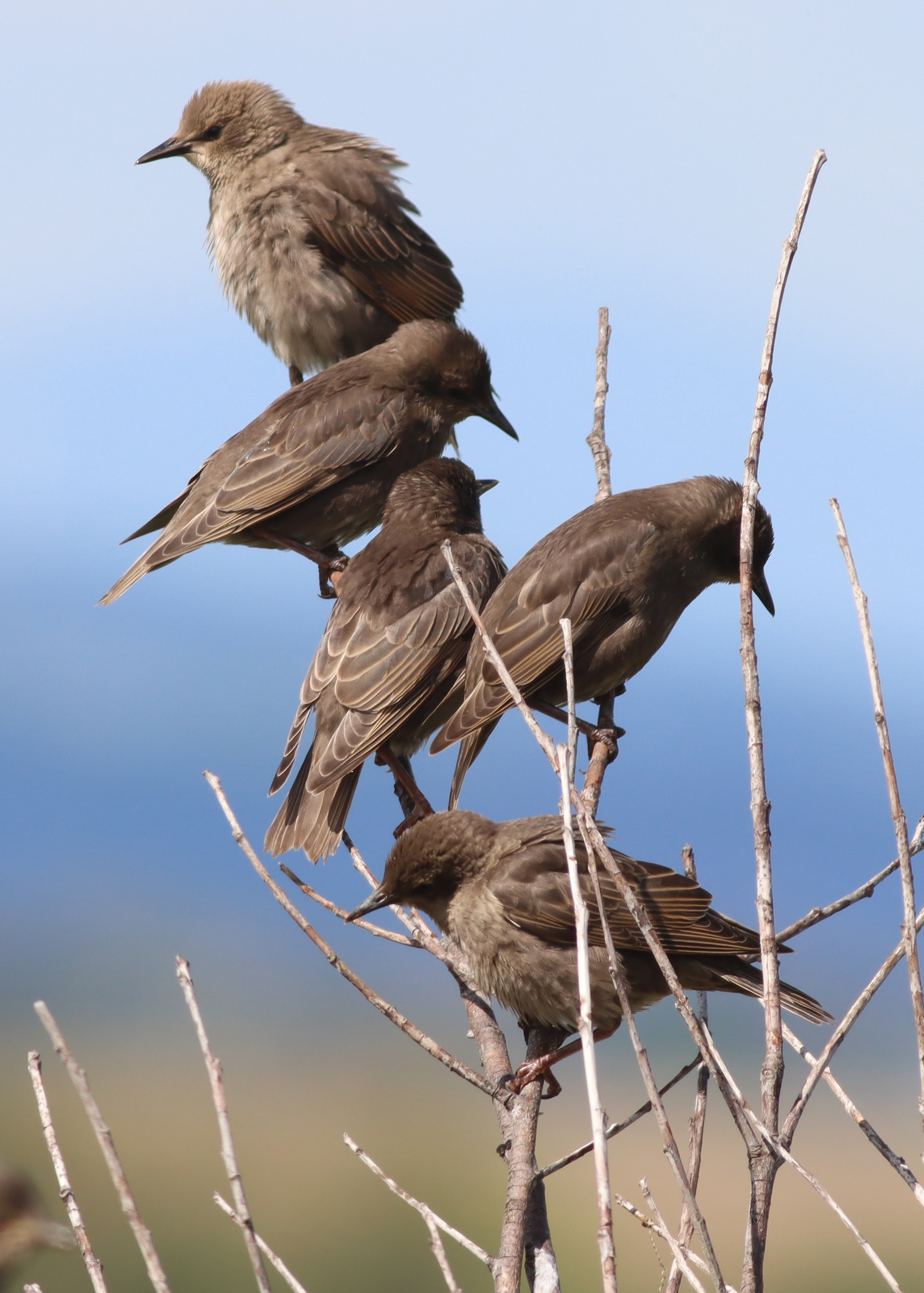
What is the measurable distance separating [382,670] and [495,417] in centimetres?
185

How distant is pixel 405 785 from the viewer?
16.9 feet

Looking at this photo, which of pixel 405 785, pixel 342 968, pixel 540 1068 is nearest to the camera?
pixel 342 968

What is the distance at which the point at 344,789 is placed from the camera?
501 cm

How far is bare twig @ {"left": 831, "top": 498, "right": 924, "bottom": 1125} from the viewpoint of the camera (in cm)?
246

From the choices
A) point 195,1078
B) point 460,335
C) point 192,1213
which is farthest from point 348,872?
point 460,335

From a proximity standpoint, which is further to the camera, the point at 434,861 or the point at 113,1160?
the point at 434,861

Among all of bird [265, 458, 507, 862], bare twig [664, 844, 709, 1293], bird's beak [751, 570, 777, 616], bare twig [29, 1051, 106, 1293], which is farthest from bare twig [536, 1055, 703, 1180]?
bird's beak [751, 570, 777, 616]

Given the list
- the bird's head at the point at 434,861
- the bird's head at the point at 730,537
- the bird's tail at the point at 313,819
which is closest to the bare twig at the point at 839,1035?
the bird's head at the point at 434,861

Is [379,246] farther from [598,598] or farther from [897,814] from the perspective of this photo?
[897,814]

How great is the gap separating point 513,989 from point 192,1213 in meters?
48.5

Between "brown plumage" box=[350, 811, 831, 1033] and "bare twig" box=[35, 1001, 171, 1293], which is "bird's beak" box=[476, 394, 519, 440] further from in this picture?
"bare twig" box=[35, 1001, 171, 1293]

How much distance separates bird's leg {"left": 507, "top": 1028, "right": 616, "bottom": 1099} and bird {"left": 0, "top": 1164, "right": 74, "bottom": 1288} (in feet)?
4.77

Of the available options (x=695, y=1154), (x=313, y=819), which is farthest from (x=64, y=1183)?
(x=313, y=819)

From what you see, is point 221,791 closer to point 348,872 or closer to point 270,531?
point 270,531
